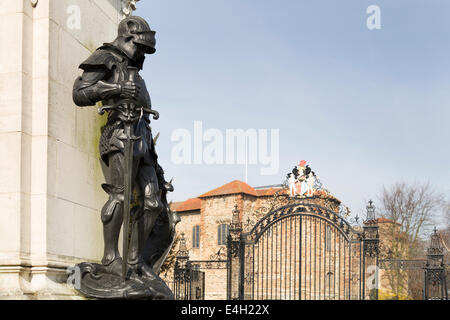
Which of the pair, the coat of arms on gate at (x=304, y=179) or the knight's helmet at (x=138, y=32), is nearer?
the knight's helmet at (x=138, y=32)

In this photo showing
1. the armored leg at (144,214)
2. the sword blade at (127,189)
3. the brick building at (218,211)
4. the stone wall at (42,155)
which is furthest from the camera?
→ the brick building at (218,211)

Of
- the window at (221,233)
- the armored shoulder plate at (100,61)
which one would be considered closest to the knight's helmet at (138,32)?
the armored shoulder plate at (100,61)

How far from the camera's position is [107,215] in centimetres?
456

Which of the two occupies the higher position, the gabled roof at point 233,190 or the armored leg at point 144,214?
the gabled roof at point 233,190

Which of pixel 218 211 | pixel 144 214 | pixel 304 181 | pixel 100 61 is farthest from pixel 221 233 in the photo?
pixel 100 61

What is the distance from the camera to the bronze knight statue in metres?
4.46

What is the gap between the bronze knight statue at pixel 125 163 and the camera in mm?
4457

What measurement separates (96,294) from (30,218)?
779mm

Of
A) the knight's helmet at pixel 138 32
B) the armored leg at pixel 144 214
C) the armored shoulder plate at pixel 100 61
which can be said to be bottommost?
the armored leg at pixel 144 214

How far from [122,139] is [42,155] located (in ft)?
2.06

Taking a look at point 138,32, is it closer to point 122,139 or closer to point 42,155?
point 122,139

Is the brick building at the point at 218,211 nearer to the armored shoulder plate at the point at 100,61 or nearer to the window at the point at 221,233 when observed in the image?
the window at the point at 221,233

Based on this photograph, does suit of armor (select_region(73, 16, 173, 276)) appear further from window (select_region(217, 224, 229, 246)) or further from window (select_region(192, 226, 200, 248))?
window (select_region(192, 226, 200, 248))

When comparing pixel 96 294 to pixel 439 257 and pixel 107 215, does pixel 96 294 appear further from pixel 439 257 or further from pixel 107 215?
pixel 439 257
